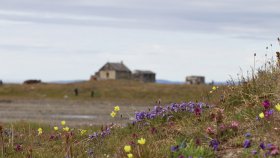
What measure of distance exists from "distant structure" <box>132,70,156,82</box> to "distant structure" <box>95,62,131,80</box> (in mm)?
1530

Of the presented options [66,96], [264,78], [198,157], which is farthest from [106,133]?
[66,96]

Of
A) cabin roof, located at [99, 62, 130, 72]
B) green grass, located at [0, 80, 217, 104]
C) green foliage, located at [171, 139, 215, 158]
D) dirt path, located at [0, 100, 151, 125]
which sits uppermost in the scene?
cabin roof, located at [99, 62, 130, 72]

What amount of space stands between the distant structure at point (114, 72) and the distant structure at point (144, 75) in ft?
5.02

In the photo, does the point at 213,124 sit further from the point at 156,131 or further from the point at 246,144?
the point at 246,144

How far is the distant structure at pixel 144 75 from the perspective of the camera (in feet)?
332

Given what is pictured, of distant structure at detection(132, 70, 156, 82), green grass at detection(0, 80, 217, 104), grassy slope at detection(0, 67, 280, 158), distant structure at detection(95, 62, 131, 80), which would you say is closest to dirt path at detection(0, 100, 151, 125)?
grassy slope at detection(0, 67, 280, 158)

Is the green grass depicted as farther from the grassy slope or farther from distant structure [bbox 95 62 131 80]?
the grassy slope

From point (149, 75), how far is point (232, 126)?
3827 inches

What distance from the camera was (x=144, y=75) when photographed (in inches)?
4092

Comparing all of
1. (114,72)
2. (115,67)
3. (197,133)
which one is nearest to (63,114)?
(197,133)

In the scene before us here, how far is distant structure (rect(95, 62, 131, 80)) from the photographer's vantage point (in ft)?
322

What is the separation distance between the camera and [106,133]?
1007 cm

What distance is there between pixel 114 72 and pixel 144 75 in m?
8.02

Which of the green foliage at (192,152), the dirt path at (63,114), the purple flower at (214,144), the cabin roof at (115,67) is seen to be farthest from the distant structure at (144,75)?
the green foliage at (192,152)
